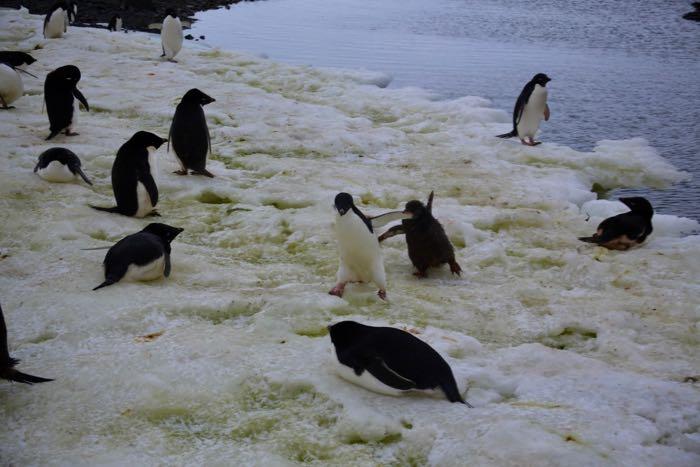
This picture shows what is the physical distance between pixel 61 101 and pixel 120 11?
40.7 feet

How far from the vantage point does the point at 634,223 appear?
16.9 ft

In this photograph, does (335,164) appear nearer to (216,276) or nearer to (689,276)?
(216,276)

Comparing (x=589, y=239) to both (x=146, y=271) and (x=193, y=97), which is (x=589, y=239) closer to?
(x=146, y=271)

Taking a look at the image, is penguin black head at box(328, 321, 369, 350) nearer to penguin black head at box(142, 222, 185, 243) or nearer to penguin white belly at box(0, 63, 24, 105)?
penguin black head at box(142, 222, 185, 243)

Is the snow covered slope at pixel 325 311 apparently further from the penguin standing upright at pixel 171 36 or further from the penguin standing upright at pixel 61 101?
the penguin standing upright at pixel 171 36

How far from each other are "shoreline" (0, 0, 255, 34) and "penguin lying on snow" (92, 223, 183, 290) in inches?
496

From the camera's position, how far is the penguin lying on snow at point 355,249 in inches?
164

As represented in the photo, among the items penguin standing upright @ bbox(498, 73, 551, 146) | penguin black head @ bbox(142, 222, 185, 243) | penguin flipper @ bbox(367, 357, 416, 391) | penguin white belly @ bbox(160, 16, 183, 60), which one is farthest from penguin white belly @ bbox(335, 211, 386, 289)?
penguin white belly @ bbox(160, 16, 183, 60)

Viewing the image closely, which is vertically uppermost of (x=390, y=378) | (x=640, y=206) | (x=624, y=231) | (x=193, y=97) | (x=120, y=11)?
(x=120, y=11)

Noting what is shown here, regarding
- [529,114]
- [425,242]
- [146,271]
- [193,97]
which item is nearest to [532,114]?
[529,114]

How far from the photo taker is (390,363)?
3.06 meters

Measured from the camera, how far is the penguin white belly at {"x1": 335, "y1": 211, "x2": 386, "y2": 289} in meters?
4.18

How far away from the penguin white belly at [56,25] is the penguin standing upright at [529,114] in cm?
789

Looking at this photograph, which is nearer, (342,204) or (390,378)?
(390,378)
